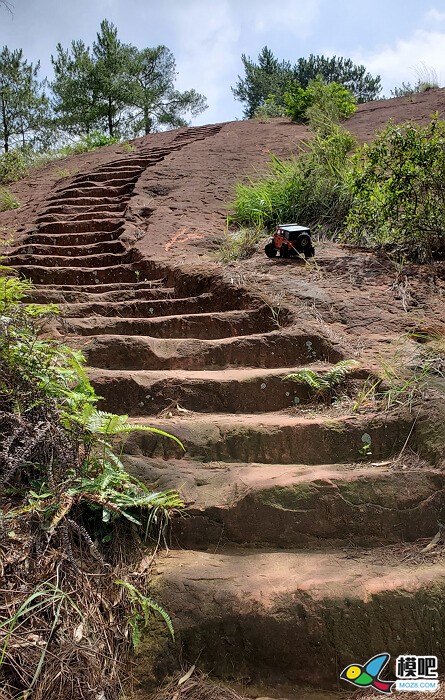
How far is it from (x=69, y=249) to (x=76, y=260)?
1.11ft

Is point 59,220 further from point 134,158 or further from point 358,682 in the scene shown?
point 358,682

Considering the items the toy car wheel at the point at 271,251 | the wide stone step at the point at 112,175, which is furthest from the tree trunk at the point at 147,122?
the toy car wheel at the point at 271,251

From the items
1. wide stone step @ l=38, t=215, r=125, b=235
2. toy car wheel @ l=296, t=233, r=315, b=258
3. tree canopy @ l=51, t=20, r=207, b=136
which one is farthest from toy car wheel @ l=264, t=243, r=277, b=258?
tree canopy @ l=51, t=20, r=207, b=136

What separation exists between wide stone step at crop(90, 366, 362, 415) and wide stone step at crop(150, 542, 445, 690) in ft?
3.33

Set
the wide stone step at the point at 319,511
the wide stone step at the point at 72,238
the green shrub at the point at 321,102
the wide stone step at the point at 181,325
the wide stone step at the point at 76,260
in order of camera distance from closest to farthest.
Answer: the wide stone step at the point at 319,511 < the wide stone step at the point at 181,325 < the wide stone step at the point at 76,260 < the wide stone step at the point at 72,238 < the green shrub at the point at 321,102

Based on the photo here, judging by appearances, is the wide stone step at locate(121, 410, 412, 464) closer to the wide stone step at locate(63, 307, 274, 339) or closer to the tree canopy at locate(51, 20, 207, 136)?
the wide stone step at locate(63, 307, 274, 339)

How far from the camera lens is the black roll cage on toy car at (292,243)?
12.9 feet

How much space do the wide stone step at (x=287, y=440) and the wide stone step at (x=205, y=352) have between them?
652 millimetres

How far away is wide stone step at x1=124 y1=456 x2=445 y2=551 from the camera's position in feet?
6.64

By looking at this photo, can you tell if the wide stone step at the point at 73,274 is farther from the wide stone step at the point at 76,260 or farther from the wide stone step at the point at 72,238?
the wide stone step at the point at 72,238

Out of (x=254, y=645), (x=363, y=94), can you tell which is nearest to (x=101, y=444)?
(x=254, y=645)

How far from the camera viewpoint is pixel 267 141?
27.1ft

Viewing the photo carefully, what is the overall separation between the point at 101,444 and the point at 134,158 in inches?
280

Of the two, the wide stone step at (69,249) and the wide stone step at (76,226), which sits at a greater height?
the wide stone step at (76,226)
